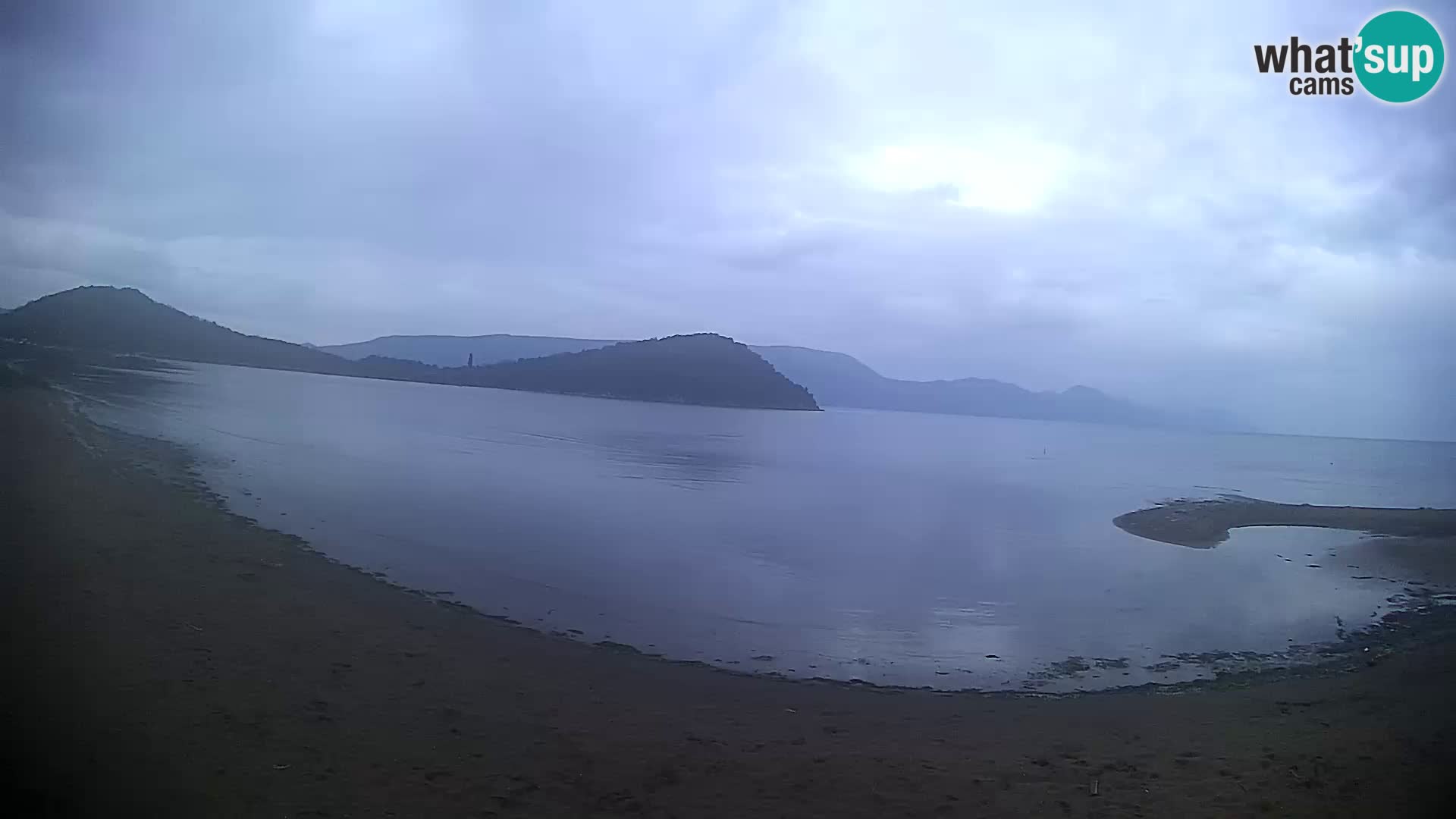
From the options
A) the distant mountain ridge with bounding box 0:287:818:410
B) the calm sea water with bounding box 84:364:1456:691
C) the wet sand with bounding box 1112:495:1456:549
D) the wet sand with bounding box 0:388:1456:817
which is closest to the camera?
the wet sand with bounding box 0:388:1456:817

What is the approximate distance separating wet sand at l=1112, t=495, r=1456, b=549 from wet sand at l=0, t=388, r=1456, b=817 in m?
16.0

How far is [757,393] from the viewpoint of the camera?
14888 cm

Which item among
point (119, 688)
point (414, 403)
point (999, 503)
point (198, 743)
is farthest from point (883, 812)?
point (414, 403)

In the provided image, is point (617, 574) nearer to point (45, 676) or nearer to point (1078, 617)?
point (1078, 617)

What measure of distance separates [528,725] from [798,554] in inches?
476

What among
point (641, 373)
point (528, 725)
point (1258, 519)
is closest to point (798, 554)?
point (528, 725)

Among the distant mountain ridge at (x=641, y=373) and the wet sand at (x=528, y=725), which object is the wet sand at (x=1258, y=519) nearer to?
the wet sand at (x=528, y=725)

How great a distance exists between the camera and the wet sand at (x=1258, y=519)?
26.1 meters

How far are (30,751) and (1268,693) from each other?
12.2 meters

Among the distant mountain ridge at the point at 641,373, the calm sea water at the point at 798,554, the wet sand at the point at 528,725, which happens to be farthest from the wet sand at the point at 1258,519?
the distant mountain ridge at the point at 641,373

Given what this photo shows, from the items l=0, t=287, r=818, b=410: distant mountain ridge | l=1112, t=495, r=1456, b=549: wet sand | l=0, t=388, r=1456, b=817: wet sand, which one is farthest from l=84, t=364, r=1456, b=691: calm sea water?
l=0, t=287, r=818, b=410: distant mountain ridge

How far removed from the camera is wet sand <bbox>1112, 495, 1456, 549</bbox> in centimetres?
2608

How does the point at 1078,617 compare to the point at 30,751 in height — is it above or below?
below

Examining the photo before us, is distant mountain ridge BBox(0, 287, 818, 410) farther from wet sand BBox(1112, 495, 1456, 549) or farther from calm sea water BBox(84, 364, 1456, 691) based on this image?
wet sand BBox(1112, 495, 1456, 549)
